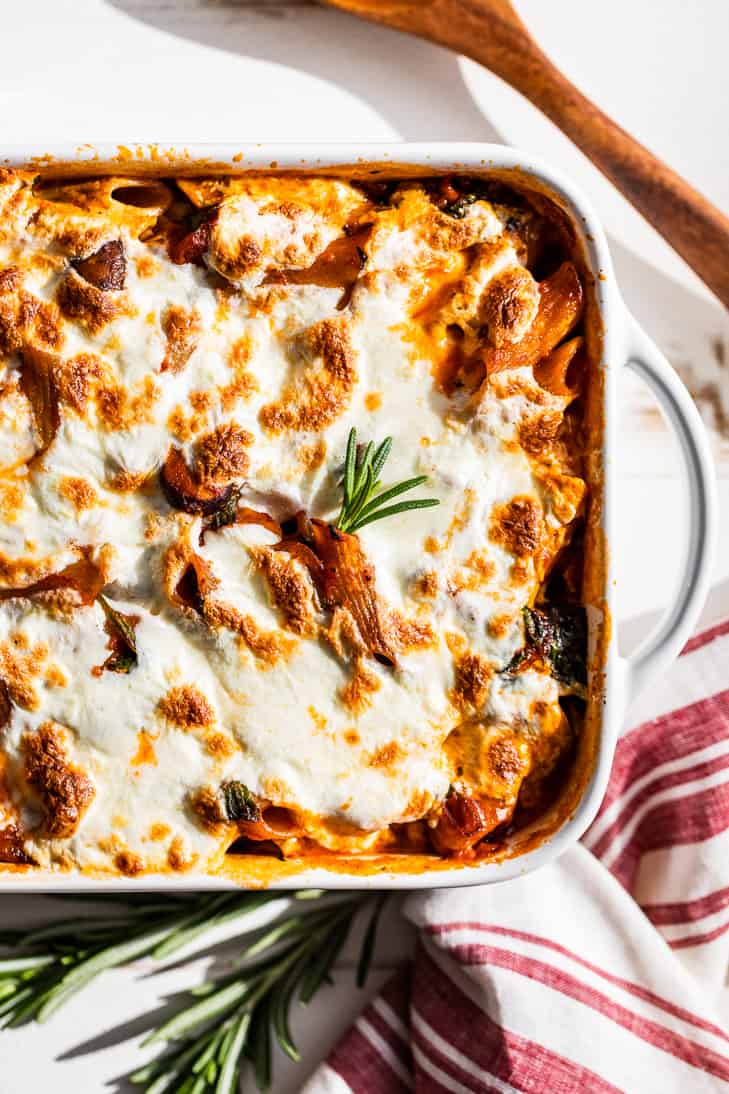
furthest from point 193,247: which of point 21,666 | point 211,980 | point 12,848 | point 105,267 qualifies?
point 211,980

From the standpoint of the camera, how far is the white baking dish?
1806 mm

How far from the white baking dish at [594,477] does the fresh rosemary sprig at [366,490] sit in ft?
1.10

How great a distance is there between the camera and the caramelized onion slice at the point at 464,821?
1851 mm

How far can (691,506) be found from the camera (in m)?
1.86

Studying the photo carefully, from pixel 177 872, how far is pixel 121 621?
1.40 feet

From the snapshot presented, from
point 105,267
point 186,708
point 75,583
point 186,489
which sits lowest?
point 186,708

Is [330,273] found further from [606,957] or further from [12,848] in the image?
[606,957]

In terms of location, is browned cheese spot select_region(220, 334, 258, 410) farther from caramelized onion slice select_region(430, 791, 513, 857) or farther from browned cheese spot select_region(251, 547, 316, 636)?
caramelized onion slice select_region(430, 791, 513, 857)

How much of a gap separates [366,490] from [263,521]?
202mm

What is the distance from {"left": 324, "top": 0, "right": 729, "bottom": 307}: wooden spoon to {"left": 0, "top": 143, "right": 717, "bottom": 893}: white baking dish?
413 millimetres

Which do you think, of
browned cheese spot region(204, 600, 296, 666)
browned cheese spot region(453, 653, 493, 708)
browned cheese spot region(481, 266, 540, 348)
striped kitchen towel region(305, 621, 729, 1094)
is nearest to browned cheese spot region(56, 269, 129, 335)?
browned cheese spot region(204, 600, 296, 666)

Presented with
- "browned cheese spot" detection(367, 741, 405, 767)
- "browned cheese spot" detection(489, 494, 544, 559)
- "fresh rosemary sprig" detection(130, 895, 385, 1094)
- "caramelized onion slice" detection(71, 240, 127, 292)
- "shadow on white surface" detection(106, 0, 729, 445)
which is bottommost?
"fresh rosemary sprig" detection(130, 895, 385, 1094)

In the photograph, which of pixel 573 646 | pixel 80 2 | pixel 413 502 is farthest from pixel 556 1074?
pixel 80 2

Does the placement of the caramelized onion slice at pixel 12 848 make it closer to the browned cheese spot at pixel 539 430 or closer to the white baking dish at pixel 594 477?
the white baking dish at pixel 594 477
